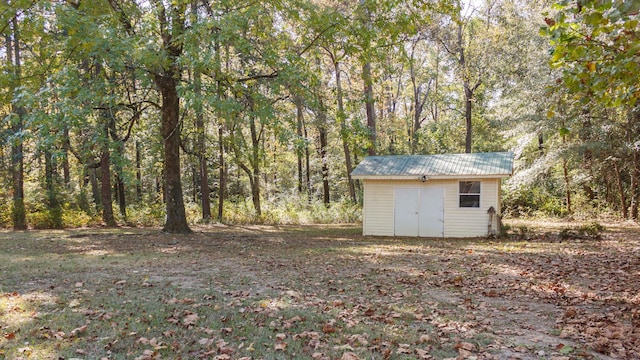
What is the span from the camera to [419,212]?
13.9 m

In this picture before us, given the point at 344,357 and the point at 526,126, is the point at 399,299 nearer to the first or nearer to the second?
the point at 344,357

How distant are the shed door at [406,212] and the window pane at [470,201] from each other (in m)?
1.38

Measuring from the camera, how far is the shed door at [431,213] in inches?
537

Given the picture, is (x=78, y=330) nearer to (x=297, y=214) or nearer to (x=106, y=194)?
(x=106, y=194)

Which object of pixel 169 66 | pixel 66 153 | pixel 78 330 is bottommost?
pixel 78 330

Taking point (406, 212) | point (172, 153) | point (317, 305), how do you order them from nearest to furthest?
point (317, 305) < point (172, 153) < point (406, 212)

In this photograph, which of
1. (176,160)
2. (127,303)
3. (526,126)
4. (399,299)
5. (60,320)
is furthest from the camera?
(526,126)

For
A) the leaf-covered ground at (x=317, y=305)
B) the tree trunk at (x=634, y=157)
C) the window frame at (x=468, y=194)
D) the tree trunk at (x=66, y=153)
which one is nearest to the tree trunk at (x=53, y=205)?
the tree trunk at (x=66, y=153)

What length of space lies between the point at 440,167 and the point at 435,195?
3.03ft

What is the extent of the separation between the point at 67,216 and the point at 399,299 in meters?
15.4

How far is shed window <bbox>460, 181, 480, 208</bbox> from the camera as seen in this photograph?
43.4ft

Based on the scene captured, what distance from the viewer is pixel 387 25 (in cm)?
1034

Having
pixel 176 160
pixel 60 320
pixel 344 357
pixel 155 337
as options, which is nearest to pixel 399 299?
pixel 344 357

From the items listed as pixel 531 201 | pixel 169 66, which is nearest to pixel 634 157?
pixel 531 201
